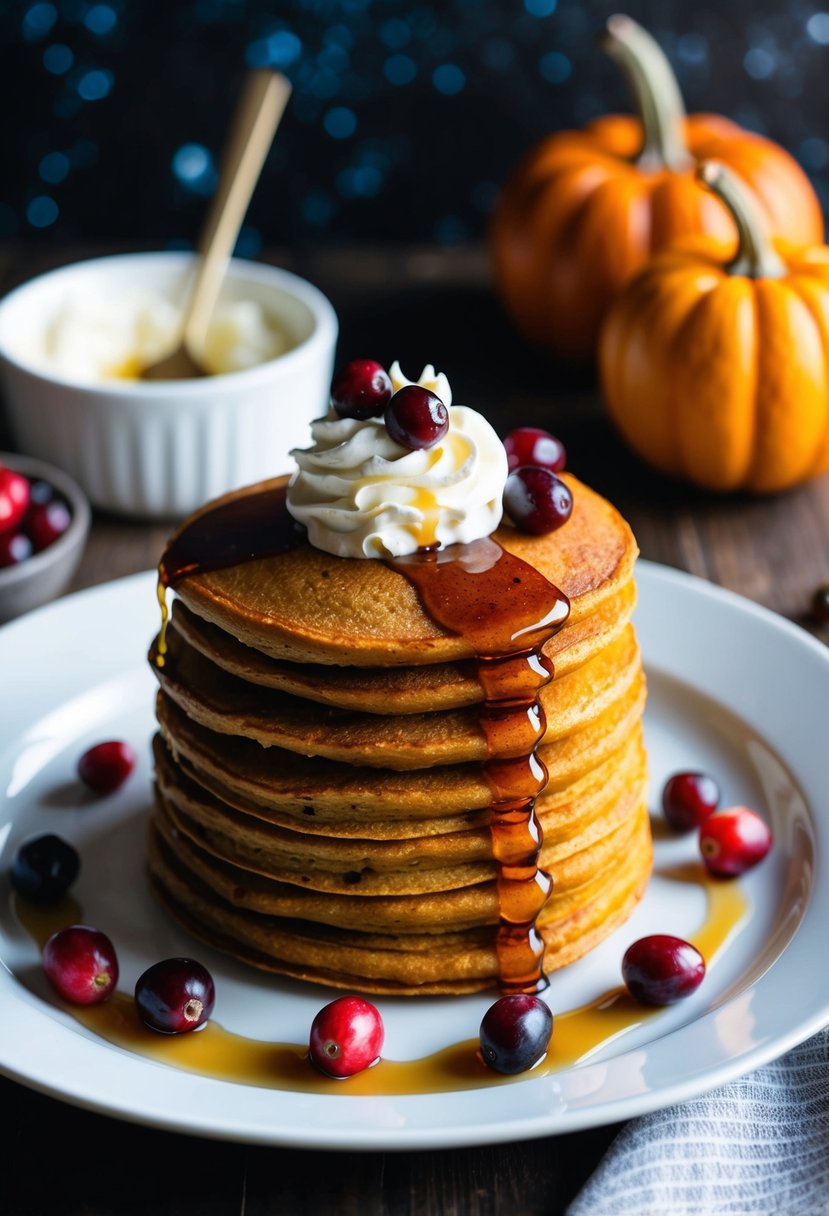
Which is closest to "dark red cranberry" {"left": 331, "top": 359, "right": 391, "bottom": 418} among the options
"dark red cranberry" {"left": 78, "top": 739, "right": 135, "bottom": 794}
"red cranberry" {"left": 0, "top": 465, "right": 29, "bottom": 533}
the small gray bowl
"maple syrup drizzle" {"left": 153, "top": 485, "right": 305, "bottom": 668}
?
"maple syrup drizzle" {"left": 153, "top": 485, "right": 305, "bottom": 668}

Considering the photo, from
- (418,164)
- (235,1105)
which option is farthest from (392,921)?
(418,164)

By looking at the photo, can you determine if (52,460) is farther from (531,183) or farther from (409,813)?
(409,813)

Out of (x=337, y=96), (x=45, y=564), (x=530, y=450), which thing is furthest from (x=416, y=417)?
(x=337, y=96)

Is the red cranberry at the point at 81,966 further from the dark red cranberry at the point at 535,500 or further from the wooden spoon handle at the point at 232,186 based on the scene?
the wooden spoon handle at the point at 232,186

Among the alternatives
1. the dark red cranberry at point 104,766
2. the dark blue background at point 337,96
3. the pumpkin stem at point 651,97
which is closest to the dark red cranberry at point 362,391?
the dark red cranberry at point 104,766

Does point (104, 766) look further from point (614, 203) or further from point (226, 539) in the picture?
point (614, 203)
